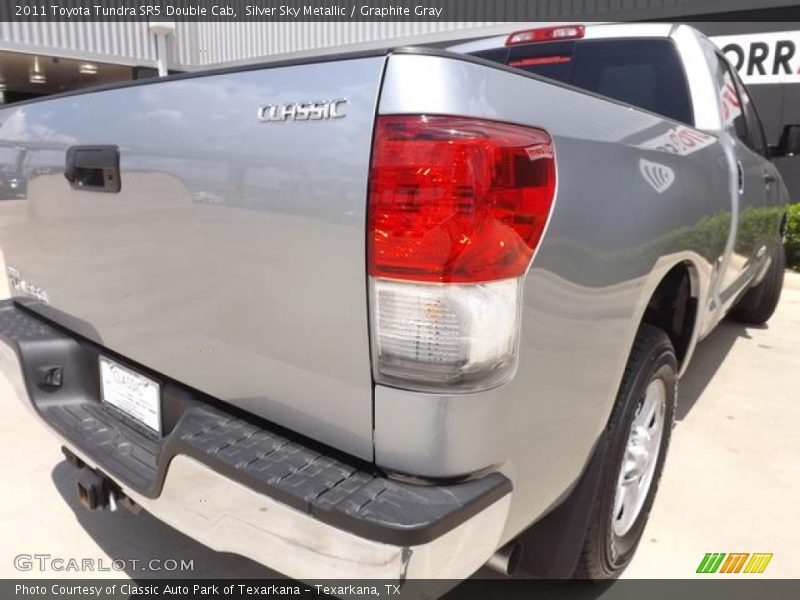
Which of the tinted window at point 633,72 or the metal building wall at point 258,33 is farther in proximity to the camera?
the metal building wall at point 258,33

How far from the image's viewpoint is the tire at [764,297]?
5.14 metres

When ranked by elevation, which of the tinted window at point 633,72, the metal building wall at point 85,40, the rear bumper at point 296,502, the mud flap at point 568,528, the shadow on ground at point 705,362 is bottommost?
the shadow on ground at point 705,362

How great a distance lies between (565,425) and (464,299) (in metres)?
0.52

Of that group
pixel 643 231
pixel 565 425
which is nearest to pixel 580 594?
pixel 565 425

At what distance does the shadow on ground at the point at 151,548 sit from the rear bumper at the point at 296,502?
606 millimetres

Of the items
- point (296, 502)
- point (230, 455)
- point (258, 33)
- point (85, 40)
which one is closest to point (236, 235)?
point (230, 455)

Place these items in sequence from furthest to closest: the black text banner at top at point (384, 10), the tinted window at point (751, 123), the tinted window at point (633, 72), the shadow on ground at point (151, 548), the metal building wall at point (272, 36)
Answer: the metal building wall at point (272, 36), the black text banner at top at point (384, 10), the tinted window at point (751, 123), the tinted window at point (633, 72), the shadow on ground at point (151, 548)

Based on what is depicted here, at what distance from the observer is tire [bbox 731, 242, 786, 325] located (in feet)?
16.9

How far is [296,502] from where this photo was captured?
1.30 metres

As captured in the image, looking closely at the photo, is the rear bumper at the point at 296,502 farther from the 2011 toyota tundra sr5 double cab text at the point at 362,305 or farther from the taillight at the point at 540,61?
the taillight at the point at 540,61

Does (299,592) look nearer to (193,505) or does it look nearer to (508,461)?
(193,505)

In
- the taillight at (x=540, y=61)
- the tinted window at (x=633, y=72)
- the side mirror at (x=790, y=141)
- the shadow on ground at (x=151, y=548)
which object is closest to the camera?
the shadow on ground at (x=151, y=548)

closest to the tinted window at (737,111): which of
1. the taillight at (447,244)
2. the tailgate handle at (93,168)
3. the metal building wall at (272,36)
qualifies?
the taillight at (447,244)

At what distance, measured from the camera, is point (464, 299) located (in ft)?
4.15
